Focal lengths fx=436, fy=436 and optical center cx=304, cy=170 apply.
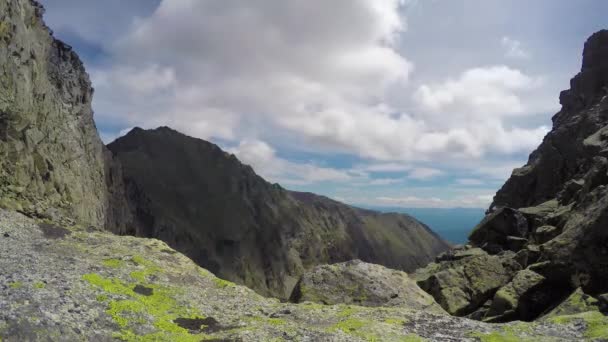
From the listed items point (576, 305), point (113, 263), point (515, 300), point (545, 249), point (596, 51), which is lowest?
point (515, 300)

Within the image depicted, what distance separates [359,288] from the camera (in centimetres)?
4444

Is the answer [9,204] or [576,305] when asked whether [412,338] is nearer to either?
[576,305]

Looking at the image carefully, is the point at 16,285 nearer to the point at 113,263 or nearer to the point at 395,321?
the point at 113,263

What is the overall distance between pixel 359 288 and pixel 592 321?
2017 centimetres

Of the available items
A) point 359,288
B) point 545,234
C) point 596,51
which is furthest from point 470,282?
point 596,51

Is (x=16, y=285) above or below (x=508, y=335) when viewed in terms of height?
above

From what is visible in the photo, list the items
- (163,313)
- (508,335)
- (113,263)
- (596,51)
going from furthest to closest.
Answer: (596,51) < (113,263) < (508,335) < (163,313)

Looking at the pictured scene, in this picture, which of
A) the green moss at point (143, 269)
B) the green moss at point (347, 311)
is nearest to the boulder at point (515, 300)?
the green moss at point (347, 311)

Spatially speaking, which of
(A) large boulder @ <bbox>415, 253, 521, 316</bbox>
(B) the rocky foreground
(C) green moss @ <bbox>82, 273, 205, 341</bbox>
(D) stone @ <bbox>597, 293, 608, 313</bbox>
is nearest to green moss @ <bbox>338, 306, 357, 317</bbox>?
(B) the rocky foreground

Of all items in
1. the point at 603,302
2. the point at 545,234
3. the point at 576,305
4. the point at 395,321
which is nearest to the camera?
the point at 395,321

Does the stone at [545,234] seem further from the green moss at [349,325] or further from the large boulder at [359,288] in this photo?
the green moss at [349,325]

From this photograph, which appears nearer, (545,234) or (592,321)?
(592,321)

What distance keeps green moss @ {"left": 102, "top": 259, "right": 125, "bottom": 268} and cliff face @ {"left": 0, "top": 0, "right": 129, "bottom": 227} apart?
1883 centimetres

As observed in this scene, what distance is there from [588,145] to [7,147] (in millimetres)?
89091
